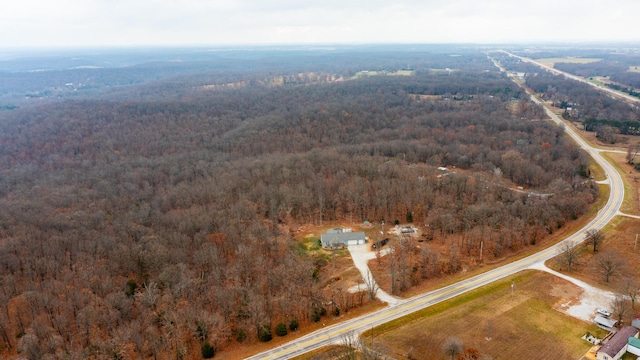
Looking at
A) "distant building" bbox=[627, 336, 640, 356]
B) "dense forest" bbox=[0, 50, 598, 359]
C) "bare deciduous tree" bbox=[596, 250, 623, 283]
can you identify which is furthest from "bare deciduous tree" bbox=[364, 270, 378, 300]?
"bare deciduous tree" bbox=[596, 250, 623, 283]

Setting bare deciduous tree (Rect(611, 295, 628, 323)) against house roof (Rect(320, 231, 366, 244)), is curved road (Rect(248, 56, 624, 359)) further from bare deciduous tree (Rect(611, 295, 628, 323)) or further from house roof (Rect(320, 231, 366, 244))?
house roof (Rect(320, 231, 366, 244))

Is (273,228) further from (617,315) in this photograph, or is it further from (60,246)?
(617,315)

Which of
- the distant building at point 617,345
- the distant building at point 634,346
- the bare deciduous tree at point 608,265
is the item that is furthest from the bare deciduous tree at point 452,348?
the bare deciduous tree at point 608,265

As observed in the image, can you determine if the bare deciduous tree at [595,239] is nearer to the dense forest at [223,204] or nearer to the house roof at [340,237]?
the dense forest at [223,204]

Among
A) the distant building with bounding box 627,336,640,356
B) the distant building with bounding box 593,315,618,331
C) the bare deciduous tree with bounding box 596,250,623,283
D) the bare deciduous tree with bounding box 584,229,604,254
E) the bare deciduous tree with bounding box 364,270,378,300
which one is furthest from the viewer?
the bare deciduous tree with bounding box 584,229,604,254

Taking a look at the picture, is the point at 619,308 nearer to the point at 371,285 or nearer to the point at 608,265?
the point at 608,265

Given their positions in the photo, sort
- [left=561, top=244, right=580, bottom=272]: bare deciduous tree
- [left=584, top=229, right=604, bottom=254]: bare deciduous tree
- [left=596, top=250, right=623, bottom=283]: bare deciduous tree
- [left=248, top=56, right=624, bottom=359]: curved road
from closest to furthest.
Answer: [left=248, top=56, right=624, bottom=359]: curved road, [left=596, top=250, right=623, bottom=283]: bare deciduous tree, [left=561, top=244, right=580, bottom=272]: bare deciduous tree, [left=584, top=229, right=604, bottom=254]: bare deciduous tree
